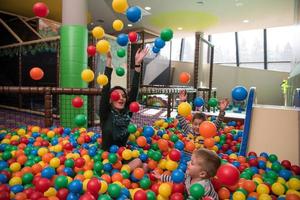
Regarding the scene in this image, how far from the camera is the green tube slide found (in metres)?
3.91

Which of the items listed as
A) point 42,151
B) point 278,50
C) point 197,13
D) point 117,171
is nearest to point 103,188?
point 117,171

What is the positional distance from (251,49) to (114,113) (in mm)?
10164

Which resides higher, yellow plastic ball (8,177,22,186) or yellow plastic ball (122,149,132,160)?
yellow plastic ball (122,149,132,160)

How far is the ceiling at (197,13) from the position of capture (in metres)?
6.59

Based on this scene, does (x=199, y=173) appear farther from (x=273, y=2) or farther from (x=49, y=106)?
(x=273, y=2)

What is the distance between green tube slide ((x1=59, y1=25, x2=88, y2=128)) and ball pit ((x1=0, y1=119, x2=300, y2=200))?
0.95m

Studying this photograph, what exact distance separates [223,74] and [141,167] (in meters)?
9.76

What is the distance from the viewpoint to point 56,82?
4.91 metres

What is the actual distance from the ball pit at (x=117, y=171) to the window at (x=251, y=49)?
906cm

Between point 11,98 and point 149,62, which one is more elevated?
point 149,62

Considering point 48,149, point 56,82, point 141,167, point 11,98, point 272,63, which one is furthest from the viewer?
point 272,63

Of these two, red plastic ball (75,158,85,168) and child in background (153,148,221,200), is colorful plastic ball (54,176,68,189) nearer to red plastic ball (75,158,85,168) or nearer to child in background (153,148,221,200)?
red plastic ball (75,158,85,168)

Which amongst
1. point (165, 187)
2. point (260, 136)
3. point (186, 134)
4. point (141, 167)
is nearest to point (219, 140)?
point (186, 134)

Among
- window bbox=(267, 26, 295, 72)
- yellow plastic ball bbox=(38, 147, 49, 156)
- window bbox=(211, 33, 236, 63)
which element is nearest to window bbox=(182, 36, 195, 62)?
window bbox=(211, 33, 236, 63)
